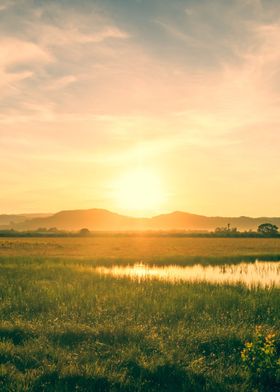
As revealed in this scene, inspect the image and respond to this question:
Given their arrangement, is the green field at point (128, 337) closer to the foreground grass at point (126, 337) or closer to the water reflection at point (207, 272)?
the foreground grass at point (126, 337)

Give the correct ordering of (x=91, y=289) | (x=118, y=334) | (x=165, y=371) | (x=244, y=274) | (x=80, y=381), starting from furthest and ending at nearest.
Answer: (x=244, y=274)
(x=91, y=289)
(x=118, y=334)
(x=165, y=371)
(x=80, y=381)

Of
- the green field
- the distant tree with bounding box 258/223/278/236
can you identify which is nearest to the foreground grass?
the green field

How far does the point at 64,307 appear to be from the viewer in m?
15.6

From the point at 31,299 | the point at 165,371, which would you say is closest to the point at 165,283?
the point at 31,299

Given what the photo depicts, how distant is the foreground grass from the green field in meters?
0.03

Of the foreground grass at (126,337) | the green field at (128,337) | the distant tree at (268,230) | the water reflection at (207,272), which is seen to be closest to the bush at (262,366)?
the green field at (128,337)

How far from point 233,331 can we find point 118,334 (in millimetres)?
3557

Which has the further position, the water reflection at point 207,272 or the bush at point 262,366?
the water reflection at point 207,272

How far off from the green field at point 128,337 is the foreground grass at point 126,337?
0.03 m

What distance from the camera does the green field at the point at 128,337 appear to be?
9.05 m

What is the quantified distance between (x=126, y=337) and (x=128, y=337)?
0.34 feet

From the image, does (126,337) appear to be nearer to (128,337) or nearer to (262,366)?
(128,337)

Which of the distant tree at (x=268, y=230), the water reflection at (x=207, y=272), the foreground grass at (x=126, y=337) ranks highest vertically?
the distant tree at (x=268, y=230)

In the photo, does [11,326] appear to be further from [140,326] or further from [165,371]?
[165,371]
